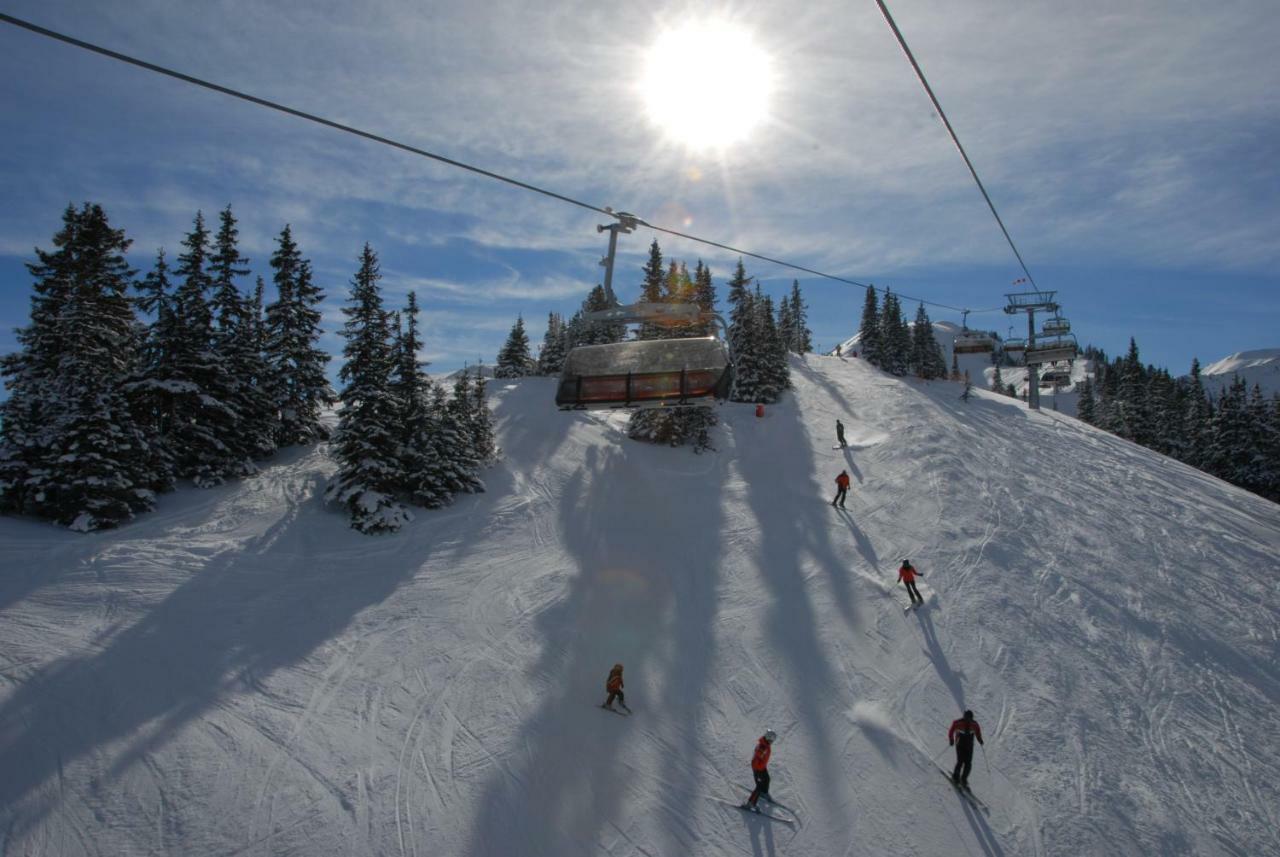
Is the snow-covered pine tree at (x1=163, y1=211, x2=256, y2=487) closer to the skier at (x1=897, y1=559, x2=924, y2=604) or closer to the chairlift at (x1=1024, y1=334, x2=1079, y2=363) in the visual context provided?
the skier at (x1=897, y1=559, x2=924, y2=604)

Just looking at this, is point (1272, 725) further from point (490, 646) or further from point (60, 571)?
point (60, 571)

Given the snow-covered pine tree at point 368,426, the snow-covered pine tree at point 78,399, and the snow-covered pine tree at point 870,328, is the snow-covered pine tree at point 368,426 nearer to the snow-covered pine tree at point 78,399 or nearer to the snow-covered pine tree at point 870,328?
the snow-covered pine tree at point 78,399

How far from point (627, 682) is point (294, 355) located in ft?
78.2

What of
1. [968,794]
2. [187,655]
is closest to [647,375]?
[968,794]

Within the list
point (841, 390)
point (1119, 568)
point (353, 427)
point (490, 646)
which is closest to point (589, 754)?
point (490, 646)

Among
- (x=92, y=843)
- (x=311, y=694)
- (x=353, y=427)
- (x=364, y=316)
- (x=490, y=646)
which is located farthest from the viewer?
(x=364, y=316)

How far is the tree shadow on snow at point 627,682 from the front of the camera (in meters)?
9.70

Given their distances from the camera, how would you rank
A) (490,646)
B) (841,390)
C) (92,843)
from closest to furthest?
(92,843)
(490,646)
(841,390)

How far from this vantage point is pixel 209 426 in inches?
937

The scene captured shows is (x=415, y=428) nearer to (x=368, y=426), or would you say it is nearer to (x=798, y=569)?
(x=368, y=426)

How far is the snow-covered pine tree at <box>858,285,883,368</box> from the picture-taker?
227ft

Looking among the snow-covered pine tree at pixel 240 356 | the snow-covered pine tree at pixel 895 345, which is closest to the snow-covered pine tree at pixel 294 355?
the snow-covered pine tree at pixel 240 356

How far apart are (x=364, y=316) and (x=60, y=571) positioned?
13168 millimetres

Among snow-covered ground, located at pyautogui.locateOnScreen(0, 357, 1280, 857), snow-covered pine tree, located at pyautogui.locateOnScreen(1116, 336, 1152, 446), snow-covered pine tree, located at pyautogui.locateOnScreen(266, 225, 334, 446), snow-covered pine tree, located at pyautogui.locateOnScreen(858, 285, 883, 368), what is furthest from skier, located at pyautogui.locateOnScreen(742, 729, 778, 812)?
snow-covered pine tree, located at pyautogui.locateOnScreen(858, 285, 883, 368)
